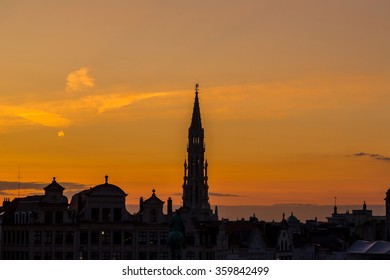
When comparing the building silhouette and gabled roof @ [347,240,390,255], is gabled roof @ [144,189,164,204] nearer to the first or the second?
the building silhouette

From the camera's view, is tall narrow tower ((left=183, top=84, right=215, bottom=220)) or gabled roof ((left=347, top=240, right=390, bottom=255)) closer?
gabled roof ((left=347, top=240, right=390, bottom=255))


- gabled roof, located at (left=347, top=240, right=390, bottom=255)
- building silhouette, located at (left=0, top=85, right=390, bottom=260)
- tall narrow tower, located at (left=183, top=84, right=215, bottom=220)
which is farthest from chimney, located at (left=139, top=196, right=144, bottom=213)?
tall narrow tower, located at (left=183, top=84, right=215, bottom=220)

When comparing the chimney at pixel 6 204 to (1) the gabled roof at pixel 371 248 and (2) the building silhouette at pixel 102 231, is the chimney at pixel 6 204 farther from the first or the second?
(1) the gabled roof at pixel 371 248

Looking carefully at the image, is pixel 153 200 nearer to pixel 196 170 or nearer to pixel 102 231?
pixel 102 231

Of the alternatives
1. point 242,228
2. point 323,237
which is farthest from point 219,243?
point 323,237

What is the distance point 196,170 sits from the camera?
154 meters

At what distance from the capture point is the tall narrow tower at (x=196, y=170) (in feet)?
503

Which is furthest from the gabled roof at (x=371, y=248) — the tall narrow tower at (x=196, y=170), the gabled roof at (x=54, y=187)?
the tall narrow tower at (x=196, y=170)

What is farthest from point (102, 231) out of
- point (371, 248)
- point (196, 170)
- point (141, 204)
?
point (196, 170)

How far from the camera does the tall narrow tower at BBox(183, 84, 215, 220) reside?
6038 inches
